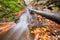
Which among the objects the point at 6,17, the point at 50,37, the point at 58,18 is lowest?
the point at 6,17

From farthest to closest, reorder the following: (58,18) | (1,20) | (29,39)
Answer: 1. (1,20)
2. (29,39)
3. (58,18)

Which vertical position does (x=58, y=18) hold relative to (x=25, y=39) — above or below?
above

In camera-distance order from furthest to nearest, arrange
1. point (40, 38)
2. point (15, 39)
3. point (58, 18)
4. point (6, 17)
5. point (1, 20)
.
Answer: point (6, 17)
point (1, 20)
point (15, 39)
point (40, 38)
point (58, 18)

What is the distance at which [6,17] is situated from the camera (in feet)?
43.3

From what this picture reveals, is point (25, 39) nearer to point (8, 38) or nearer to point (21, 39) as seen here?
point (21, 39)

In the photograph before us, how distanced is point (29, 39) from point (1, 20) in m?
6.81

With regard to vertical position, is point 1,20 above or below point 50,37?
below

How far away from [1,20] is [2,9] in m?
1.91

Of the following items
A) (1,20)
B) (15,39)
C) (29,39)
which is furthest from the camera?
(1,20)

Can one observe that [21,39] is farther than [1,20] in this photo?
No

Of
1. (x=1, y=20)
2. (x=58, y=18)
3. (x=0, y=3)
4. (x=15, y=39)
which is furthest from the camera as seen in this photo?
(x=0, y=3)

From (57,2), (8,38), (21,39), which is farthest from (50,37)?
(57,2)

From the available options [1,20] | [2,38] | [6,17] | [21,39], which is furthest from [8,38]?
[6,17]

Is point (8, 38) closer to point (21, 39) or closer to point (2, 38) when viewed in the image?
point (2, 38)
